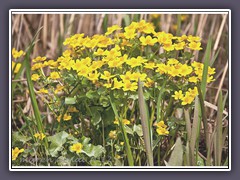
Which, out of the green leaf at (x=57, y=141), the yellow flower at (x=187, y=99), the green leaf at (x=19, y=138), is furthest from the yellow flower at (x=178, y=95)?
the green leaf at (x=19, y=138)

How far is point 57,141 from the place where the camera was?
1820mm

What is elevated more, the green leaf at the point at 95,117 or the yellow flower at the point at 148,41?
the yellow flower at the point at 148,41

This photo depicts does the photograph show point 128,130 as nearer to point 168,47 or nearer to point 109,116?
point 109,116

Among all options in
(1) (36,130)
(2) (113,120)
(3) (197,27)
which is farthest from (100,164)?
(3) (197,27)

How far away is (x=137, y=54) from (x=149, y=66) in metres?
0.09

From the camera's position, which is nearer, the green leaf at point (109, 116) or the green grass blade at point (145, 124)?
the green grass blade at point (145, 124)

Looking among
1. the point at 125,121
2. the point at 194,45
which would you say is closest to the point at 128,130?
the point at 125,121

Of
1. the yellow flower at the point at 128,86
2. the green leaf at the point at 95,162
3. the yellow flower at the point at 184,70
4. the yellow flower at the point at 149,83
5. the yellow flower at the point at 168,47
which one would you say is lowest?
the green leaf at the point at 95,162

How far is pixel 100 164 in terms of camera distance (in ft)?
5.97

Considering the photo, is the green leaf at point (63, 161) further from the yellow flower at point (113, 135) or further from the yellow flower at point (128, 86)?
the yellow flower at point (128, 86)

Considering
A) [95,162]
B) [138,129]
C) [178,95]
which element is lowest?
[95,162]

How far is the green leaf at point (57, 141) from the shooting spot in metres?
1.82

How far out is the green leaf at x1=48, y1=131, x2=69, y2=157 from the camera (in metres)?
1.82

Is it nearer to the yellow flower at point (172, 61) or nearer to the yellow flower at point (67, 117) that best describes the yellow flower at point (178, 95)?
the yellow flower at point (172, 61)
